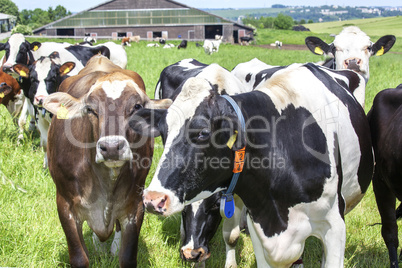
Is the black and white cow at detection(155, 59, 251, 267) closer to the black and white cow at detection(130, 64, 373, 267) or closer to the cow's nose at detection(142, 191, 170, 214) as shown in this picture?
the black and white cow at detection(130, 64, 373, 267)

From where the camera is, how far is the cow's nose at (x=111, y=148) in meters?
3.04

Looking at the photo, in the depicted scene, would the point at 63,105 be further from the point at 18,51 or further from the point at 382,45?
the point at 18,51

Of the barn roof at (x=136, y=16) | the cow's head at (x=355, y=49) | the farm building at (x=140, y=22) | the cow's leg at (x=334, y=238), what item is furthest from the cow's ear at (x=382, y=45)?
the farm building at (x=140, y=22)

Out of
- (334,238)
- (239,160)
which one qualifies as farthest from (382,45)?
(239,160)

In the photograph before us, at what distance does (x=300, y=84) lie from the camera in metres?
3.11

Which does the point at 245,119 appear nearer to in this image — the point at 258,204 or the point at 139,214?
the point at 258,204

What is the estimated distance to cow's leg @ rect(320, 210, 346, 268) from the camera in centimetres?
290

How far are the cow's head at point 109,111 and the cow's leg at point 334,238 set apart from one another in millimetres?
1413

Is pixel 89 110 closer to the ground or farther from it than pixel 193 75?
closer to the ground

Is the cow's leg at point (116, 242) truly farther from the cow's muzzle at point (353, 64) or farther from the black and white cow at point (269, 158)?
the cow's muzzle at point (353, 64)

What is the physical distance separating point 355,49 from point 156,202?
461cm

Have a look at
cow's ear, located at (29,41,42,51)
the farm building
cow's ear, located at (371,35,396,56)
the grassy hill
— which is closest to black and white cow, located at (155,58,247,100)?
cow's ear, located at (371,35,396,56)

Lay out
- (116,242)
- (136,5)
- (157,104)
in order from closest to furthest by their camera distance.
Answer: (157,104) → (116,242) → (136,5)

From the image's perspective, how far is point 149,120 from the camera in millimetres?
2734
